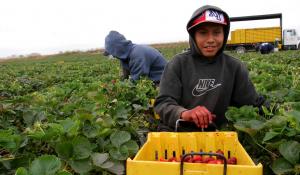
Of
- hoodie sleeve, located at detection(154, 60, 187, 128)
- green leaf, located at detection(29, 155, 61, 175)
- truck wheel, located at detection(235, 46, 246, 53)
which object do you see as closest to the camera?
green leaf, located at detection(29, 155, 61, 175)

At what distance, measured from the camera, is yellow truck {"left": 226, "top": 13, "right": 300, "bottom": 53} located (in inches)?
1323

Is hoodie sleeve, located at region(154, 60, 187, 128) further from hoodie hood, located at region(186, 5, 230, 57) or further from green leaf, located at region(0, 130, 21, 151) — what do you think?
green leaf, located at region(0, 130, 21, 151)

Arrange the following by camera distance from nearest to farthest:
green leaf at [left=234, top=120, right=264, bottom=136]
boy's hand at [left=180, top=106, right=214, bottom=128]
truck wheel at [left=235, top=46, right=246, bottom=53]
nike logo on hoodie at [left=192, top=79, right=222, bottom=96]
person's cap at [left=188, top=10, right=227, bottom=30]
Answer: green leaf at [left=234, top=120, right=264, bottom=136] < boy's hand at [left=180, top=106, right=214, bottom=128] < person's cap at [left=188, top=10, right=227, bottom=30] < nike logo on hoodie at [left=192, top=79, right=222, bottom=96] < truck wheel at [left=235, top=46, right=246, bottom=53]

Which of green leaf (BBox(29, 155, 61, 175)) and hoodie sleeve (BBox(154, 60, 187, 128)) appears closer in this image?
green leaf (BBox(29, 155, 61, 175))

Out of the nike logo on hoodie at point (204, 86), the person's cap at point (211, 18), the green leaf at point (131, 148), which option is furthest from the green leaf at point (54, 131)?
the person's cap at point (211, 18)

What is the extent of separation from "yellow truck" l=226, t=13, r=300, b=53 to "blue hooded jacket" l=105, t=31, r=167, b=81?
27.4 metres

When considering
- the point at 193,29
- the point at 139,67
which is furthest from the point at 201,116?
the point at 139,67

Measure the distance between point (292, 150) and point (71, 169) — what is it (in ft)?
3.24

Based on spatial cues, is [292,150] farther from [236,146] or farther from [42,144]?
[42,144]

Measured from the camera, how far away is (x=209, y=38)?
295cm

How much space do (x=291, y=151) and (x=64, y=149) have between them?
985 mm

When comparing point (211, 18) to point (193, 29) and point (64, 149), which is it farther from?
point (64, 149)

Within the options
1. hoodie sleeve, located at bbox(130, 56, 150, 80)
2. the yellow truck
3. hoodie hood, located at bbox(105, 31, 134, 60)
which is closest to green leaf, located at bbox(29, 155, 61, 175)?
hoodie sleeve, located at bbox(130, 56, 150, 80)

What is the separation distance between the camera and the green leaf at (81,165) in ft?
5.92
